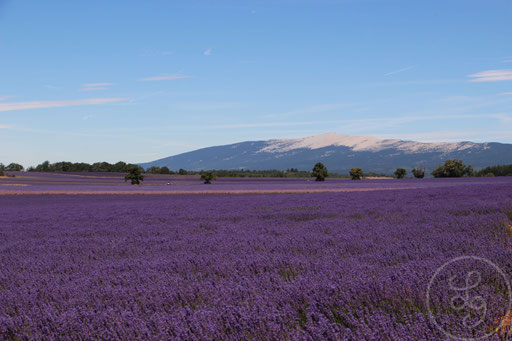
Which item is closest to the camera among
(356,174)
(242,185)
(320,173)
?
(242,185)

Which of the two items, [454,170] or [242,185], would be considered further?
[454,170]

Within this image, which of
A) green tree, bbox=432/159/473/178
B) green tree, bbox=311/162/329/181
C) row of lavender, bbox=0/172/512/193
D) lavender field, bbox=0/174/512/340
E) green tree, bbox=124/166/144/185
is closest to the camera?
lavender field, bbox=0/174/512/340

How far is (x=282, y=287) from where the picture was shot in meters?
2.78

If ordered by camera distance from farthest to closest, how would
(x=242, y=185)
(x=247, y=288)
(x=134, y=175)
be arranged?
(x=134, y=175)
(x=242, y=185)
(x=247, y=288)

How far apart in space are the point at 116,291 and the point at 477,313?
2.35 metres

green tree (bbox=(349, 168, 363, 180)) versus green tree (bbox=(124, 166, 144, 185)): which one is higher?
green tree (bbox=(124, 166, 144, 185))

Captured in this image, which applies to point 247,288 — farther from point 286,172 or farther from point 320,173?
point 286,172

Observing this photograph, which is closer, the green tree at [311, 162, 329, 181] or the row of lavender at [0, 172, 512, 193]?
the row of lavender at [0, 172, 512, 193]

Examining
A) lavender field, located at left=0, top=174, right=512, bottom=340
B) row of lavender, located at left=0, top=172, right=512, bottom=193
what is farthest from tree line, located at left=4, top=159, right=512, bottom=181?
lavender field, located at left=0, top=174, right=512, bottom=340

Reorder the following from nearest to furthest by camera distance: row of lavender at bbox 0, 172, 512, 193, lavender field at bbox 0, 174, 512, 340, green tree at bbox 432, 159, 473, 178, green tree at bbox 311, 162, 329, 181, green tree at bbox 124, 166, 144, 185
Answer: lavender field at bbox 0, 174, 512, 340 < row of lavender at bbox 0, 172, 512, 193 < green tree at bbox 124, 166, 144, 185 < green tree at bbox 311, 162, 329, 181 < green tree at bbox 432, 159, 473, 178

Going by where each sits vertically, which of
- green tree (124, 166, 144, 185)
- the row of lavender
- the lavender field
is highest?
green tree (124, 166, 144, 185)

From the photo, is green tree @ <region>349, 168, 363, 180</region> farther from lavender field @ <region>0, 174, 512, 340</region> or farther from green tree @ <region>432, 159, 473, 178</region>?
lavender field @ <region>0, 174, 512, 340</region>

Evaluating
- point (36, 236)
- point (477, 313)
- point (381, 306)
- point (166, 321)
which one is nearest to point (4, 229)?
point (36, 236)

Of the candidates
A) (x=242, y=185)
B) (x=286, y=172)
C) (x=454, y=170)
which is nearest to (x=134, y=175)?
(x=242, y=185)
